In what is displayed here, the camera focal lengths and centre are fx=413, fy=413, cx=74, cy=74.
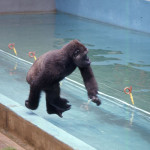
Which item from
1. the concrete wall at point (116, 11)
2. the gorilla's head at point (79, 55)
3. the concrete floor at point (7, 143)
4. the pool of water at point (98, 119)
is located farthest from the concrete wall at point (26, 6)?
the concrete floor at point (7, 143)

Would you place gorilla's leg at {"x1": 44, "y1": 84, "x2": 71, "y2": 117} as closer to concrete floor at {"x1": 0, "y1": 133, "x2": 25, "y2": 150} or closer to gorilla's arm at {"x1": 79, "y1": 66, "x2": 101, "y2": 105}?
gorilla's arm at {"x1": 79, "y1": 66, "x2": 101, "y2": 105}

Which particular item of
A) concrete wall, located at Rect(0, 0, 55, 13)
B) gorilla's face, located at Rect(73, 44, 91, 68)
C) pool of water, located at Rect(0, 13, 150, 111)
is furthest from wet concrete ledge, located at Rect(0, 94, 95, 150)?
concrete wall, located at Rect(0, 0, 55, 13)

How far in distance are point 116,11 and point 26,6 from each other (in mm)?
4150

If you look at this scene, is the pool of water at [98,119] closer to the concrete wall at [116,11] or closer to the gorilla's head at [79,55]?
the gorilla's head at [79,55]

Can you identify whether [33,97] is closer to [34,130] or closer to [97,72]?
[34,130]

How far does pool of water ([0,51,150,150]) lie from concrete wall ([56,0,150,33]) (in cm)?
637

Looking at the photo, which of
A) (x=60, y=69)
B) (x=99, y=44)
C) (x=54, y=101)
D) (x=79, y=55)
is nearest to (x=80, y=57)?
(x=79, y=55)

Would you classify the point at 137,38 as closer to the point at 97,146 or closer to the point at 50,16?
the point at 50,16

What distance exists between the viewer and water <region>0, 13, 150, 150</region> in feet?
17.0

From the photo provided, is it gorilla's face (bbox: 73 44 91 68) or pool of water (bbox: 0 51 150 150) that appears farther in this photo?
pool of water (bbox: 0 51 150 150)

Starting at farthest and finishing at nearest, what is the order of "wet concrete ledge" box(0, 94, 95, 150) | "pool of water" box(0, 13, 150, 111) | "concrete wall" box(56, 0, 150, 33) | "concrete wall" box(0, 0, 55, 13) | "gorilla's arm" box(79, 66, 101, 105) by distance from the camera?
1. "concrete wall" box(0, 0, 55, 13)
2. "concrete wall" box(56, 0, 150, 33)
3. "pool of water" box(0, 13, 150, 111)
4. "gorilla's arm" box(79, 66, 101, 105)
5. "wet concrete ledge" box(0, 94, 95, 150)

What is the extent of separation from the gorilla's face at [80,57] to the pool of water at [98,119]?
98 cm

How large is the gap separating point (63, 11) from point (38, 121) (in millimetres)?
12611

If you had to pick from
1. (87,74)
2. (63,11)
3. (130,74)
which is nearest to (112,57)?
(130,74)
